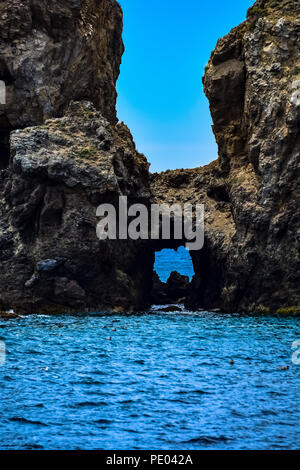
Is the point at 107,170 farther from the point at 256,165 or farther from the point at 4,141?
the point at 4,141

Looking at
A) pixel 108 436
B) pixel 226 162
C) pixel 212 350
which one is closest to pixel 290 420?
pixel 108 436

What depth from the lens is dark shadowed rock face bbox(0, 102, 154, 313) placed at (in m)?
52.6

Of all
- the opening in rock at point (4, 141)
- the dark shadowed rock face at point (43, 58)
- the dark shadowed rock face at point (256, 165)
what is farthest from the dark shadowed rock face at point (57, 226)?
the dark shadowed rock face at point (256, 165)

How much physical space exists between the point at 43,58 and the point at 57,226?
19597mm

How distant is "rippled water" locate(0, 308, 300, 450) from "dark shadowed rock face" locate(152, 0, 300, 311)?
1708 centimetres

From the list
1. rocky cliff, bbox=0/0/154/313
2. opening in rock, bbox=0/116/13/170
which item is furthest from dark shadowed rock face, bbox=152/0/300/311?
opening in rock, bbox=0/116/13/170

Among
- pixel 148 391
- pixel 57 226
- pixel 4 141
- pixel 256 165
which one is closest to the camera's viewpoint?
pixel 148 391

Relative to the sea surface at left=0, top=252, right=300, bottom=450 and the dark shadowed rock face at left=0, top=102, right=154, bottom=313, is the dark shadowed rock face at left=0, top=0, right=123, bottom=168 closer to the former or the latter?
the dark shadowed rock face at left=0, top=102, right=154, bottom=313

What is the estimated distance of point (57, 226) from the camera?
5397cm

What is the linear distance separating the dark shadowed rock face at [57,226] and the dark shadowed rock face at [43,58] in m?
4.47
